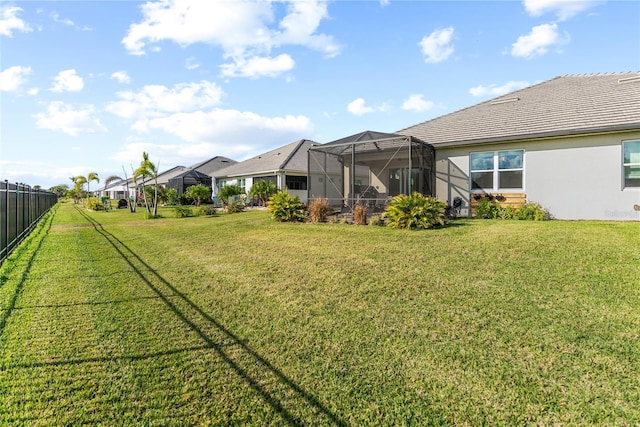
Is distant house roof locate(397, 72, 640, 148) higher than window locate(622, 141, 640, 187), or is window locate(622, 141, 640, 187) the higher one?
distant house roof locate(397, 72, 640, 148)

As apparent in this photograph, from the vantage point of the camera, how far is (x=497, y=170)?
1189cm

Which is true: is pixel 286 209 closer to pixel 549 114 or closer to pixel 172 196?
pixel 549 114

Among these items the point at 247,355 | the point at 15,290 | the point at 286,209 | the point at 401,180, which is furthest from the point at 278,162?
the point at 247,355

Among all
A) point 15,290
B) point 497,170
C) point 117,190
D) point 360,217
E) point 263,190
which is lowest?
point 15,290

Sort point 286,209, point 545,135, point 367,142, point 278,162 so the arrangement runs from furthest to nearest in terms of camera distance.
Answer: point 278,162
point 286,209
point 367,142
point 545,135

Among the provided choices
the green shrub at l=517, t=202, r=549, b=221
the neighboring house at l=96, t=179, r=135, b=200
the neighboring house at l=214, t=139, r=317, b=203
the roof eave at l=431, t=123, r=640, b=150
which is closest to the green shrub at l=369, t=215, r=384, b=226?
the roof eave at l=431, t=123, r=640, b=150

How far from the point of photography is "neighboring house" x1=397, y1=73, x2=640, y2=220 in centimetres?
978

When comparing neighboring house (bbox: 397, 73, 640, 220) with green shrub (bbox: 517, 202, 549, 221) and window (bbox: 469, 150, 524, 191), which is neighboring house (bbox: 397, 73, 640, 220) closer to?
window (bbox: 469, 150, 524, 191)

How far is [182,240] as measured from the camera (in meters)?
9.21

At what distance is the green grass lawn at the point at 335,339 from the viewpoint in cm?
240

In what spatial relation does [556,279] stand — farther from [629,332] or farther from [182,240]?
[182,240]

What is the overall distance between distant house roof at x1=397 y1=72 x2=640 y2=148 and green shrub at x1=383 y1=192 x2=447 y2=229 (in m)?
4.49

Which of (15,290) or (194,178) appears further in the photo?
(194,178)

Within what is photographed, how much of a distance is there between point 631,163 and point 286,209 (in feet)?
35.9
